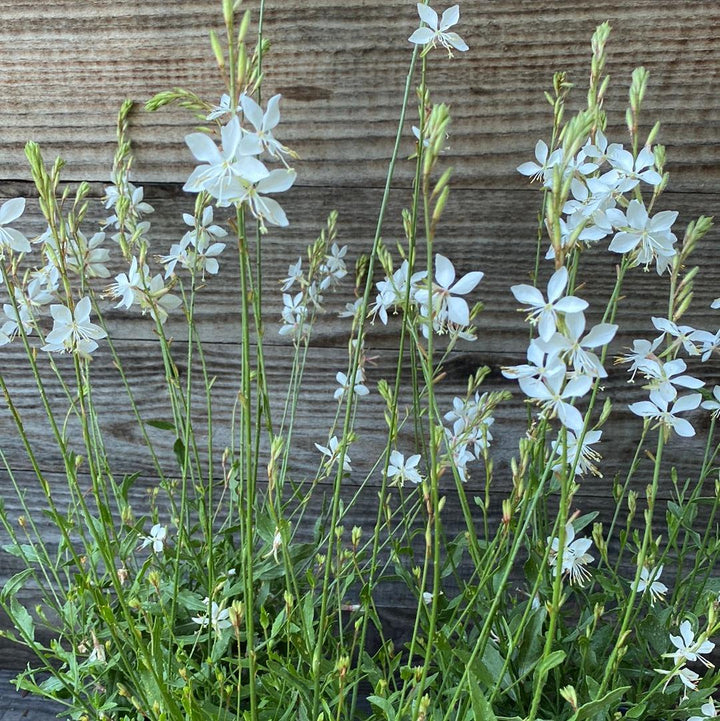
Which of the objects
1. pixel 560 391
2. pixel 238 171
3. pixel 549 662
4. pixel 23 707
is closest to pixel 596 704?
pixel 549 662

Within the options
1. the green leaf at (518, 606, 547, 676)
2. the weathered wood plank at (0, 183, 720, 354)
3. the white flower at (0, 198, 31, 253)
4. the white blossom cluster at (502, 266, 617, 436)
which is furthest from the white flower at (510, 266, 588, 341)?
the weathered wood plank at (0, 183, 720, 354)

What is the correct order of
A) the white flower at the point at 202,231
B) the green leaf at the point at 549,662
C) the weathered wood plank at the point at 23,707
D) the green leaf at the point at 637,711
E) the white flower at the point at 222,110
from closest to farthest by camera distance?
1. the white flower at the point at 222,110
2. the green leaf at the point at 549,662
3. the green leaf at the point at 637,711
4. the white flower at the point at 202,231
5. the weathered wood plank at the point at 23,707

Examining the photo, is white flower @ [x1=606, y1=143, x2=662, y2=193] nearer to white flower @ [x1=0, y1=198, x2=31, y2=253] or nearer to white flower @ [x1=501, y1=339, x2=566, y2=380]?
white flower @ [x1=501, y1=339, x2=566, y2=380]

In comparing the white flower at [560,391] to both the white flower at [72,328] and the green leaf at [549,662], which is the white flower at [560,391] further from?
the white flower at [72,328]

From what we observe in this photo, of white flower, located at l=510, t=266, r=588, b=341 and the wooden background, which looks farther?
the wooden background

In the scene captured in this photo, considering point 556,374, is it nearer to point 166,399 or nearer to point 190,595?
point 190,595

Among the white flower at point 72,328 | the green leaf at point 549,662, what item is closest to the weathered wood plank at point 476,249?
the white flower at point 72,328

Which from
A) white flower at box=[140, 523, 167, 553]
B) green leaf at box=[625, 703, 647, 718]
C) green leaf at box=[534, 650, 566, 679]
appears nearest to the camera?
green leaf at box=[534, 650, 566, 679]

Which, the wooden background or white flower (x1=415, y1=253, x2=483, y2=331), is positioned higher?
the wooden background

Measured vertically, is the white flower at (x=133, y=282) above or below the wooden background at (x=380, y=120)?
below
